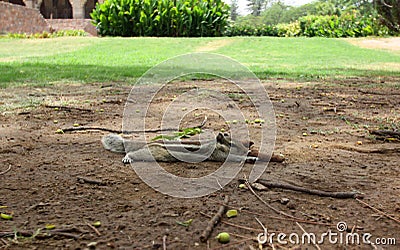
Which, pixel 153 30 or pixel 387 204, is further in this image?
pixel 153 30

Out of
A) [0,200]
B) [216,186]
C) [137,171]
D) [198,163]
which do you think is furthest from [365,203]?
[0,200]

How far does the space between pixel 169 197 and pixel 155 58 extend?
8979mm

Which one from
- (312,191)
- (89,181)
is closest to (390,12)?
(312,191)

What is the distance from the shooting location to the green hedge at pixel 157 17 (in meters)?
18.4

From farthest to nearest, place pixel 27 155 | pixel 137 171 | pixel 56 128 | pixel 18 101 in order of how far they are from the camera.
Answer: pixel 18 101, pixel 56 128, pixel 27 155, pixel 137 171

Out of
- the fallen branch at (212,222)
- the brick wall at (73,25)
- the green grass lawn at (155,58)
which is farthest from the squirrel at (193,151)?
the brick wall at (73,25)

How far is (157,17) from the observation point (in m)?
18.2

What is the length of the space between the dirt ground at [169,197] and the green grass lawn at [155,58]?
128 inches

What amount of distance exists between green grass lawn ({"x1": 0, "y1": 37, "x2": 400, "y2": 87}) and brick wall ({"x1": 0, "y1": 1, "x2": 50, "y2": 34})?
14.5 ft

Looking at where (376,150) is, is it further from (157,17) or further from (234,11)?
(234,11)

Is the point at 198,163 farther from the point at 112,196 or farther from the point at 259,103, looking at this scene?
the point at 259,103

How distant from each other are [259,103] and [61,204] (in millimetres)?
3118

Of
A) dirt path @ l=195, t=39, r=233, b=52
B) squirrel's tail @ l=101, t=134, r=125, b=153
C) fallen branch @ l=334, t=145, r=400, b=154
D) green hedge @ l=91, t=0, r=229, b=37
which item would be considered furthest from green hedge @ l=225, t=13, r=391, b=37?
squirrel's tail @ l=101, t=134, r=125, b=153

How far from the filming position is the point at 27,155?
2680 millimetres
